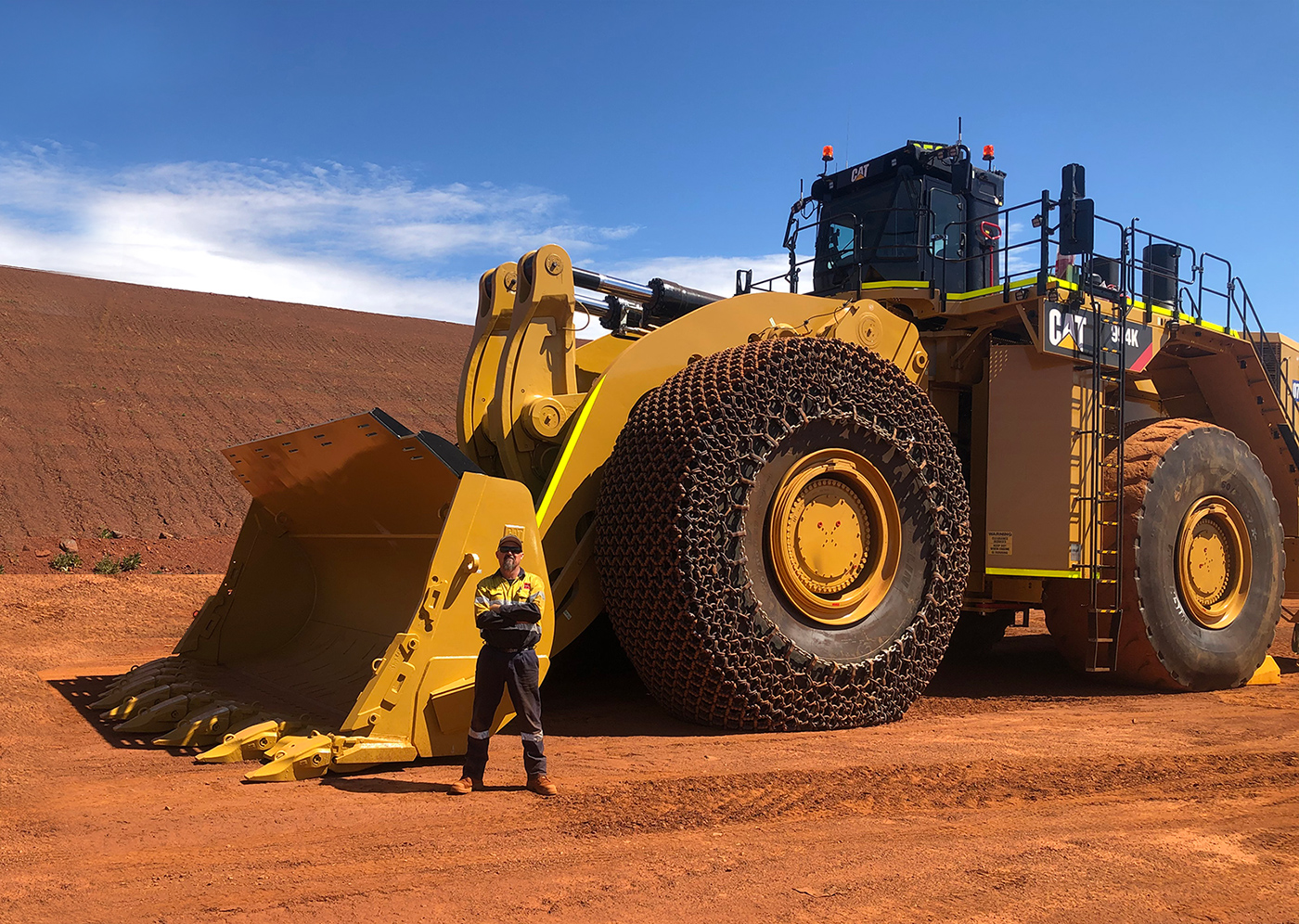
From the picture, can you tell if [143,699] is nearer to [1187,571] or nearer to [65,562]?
[1187,571]

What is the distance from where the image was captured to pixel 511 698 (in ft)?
15.7

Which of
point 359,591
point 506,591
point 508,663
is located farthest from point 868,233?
point 508,663

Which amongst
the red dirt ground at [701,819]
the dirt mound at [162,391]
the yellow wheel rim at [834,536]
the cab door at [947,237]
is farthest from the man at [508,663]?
the dirt mound at [162,391]

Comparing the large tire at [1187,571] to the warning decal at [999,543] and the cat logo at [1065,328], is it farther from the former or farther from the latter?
the cat logo at [1065,328]

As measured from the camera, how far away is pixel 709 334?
22.2 ft

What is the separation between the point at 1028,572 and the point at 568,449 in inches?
154

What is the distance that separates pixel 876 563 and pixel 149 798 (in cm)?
430

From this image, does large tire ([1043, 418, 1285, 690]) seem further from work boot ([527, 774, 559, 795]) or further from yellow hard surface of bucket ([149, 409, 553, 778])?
work boot ([527, 774, 559, 795])

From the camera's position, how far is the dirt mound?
1038 inches

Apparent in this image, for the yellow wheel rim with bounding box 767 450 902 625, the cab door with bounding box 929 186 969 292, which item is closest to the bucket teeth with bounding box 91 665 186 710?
the yellow wheel rim with bounding box 767 450 902 625

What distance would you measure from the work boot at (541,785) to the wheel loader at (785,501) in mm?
669

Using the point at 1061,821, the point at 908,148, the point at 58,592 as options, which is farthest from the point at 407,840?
the point at 58,592

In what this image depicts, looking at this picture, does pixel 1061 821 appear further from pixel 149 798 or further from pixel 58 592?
pixel 58 592

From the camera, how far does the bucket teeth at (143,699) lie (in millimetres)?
6000
